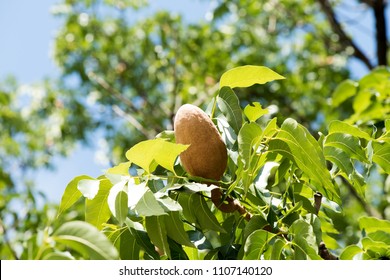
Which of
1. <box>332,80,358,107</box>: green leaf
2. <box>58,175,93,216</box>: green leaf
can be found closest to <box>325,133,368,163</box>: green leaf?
<box>58,175,93,216</box>: green leaf

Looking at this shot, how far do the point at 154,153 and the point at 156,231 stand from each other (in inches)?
4.9

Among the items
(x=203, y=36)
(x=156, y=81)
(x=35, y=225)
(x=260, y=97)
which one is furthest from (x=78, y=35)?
(x=35, y=225)

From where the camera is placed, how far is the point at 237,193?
3.20 feet

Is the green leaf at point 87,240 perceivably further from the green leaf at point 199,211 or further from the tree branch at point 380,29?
the tree branch at point 380,29

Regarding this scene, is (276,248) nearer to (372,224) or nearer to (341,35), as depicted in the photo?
(372,224)

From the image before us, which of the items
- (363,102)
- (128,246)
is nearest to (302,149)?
(128,246)

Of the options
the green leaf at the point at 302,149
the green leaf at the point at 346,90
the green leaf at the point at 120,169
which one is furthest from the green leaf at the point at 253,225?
the green leaf at the point at 346,90

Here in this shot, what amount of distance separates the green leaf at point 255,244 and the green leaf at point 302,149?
0.12 m

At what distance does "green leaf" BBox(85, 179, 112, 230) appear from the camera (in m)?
0.91

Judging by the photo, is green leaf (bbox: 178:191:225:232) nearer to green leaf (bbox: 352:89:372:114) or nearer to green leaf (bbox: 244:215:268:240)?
green leaf (bbox: 244:215:268:240)

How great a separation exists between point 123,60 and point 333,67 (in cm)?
201

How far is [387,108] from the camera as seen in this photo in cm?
178

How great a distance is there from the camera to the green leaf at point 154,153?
33.9 inches

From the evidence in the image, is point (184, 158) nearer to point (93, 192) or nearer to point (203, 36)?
point (93, 192)
